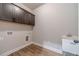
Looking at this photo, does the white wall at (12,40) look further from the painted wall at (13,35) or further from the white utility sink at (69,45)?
the white utility sink at (69,45)

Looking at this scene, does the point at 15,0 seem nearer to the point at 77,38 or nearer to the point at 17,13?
the point at 17,13

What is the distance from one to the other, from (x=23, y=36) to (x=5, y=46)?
14.1 inches

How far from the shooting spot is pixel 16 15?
1297 millimetres

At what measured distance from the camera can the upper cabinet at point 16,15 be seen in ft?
3.81

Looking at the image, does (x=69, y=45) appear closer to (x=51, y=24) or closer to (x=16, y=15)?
(x=51, y=24)

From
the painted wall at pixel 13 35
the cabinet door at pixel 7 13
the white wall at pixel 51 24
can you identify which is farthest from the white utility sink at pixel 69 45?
the cabinet door at pixel 7 13

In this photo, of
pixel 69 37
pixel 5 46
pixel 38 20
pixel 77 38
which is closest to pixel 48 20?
pixel 38 20

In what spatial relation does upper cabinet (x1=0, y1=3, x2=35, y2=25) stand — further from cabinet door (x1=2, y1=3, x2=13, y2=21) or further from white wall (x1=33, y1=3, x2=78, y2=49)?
white wall (x1=33, y1=3, x2=78, y2=49)

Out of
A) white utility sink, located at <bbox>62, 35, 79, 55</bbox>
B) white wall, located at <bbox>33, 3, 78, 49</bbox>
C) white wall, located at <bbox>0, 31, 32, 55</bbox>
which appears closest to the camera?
white utility sink, located at <bbox>62, 35, 79, 55</bbox>

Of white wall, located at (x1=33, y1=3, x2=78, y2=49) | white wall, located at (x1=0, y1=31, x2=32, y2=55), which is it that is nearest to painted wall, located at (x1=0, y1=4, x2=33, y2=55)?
white wall, located at (x1=0, y1=31, x2=32, y2=55)

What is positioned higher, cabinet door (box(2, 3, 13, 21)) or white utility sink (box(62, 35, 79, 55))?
cabinet door (box(2, 3, 13, 21))

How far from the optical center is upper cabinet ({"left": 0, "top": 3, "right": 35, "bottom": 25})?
3.81 ft

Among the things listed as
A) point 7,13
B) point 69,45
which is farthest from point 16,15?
point 69,45

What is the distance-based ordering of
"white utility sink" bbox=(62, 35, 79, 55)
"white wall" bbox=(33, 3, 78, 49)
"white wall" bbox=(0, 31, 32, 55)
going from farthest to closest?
1. "white wall" bbox=(33, 3, 78, 49)
2. "white wall" bbox=(0, 31, 32, 55)
3. "white utility sink" bbox=(62, 35, 79, 55)
